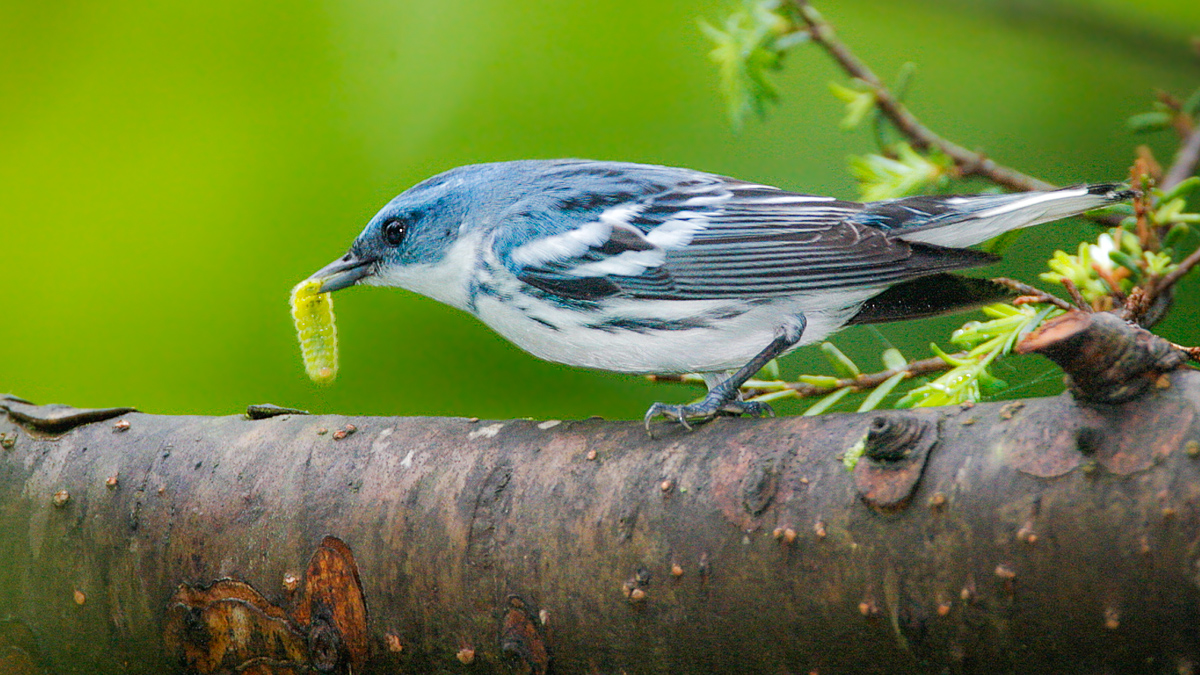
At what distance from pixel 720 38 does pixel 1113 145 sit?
2259mm

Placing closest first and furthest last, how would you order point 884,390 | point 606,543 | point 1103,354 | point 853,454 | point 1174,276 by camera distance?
point 1103,354 < point 853,454 < point 606,543 < point 1174,276 < point 884,390

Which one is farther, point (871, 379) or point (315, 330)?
point (315, 330)

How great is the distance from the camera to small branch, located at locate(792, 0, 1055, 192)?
2.77 meters

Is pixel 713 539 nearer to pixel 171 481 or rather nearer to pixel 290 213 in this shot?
pixel 171 481

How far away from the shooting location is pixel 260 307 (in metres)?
3.85

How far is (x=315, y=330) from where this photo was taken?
8.95ft

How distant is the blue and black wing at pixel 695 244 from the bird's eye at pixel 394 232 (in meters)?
0.35

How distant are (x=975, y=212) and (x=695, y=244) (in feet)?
2.16

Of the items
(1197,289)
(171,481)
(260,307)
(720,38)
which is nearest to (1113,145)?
(1197,289)

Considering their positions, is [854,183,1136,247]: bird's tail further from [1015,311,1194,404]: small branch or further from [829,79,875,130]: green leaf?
[1015,311,1194,404]: small branch

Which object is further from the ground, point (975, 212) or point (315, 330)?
point (975, 212)

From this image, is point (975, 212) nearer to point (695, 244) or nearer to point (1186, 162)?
point (695, 244)

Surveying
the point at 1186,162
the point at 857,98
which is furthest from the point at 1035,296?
the point at 1186,162

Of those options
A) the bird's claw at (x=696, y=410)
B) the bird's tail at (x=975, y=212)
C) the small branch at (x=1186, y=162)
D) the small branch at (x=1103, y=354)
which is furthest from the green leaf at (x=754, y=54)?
the small branch at (x=1103, y=354)
